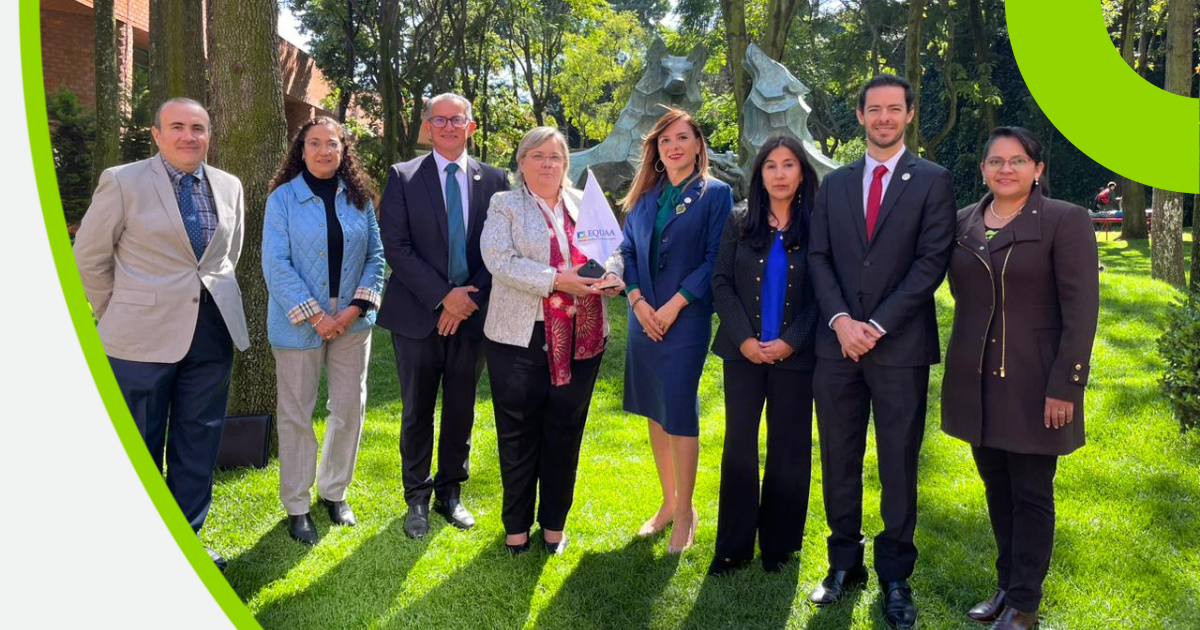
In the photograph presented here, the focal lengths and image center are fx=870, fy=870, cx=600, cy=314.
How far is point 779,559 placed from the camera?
13.9ft

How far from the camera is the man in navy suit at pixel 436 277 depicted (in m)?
4.57

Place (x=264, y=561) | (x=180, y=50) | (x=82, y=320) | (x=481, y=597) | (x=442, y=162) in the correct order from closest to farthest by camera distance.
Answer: (x=82, y=320), (x=481, y=597), (x=264, y=561), (x=442, y=162), (x=180, y=50)

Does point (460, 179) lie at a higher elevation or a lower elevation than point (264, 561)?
higher

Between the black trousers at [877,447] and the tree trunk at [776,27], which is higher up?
the tree trunk at [776,27]

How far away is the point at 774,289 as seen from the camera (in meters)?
4.02

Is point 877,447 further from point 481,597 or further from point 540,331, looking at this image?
point 481,597

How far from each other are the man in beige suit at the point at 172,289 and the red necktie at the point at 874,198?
2939 millimetres

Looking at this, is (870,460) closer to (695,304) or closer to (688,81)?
(695,304)

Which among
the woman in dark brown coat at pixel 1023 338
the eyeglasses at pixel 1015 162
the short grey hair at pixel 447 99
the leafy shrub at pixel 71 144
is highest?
the leafy shrub at pixel 71 144

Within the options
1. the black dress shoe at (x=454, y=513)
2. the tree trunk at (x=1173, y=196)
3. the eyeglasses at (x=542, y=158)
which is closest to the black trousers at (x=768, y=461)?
the eyeglasses at (x=542, y=158)

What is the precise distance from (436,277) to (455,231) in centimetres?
28

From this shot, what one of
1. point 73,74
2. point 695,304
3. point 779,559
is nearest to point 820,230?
point 695,304

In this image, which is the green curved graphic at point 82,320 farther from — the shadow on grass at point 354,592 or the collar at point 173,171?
the collar at point 173,171

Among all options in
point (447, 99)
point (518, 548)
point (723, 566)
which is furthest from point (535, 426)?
point (447, 99)
